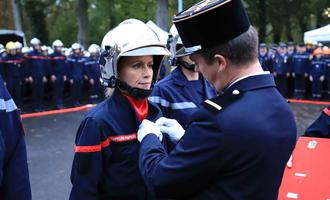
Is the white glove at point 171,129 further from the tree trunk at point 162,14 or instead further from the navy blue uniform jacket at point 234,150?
the tree trunk at point 162,14

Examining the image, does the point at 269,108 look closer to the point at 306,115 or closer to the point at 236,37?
the point at 236,37

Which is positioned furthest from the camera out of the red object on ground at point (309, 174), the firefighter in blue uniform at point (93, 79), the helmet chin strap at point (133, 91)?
the firefighter in blue uniform at point (93, 79)

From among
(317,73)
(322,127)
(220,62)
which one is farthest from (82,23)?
(220,62)

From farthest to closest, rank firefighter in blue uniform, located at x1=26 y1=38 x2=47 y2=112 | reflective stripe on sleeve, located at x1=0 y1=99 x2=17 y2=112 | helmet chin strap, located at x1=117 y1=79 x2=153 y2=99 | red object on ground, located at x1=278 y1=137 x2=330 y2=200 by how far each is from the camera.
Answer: firefighter in blue uniform, located at x1=26 y1=38 x2=47 y2=112, red object on ground, located at x1=278 y1=137 x2=330 y2=200, helmet chin strap, located at x1=117 y1=79 x2=153 y2=99, reflective stripe on sleeve, located at x1=0 y1=99 x2=17 y2=112

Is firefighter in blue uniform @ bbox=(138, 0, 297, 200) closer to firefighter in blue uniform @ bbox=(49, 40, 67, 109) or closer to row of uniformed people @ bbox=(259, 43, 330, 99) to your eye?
firefighter in blue uniform @ bbox=(49, 40, 67, 109)

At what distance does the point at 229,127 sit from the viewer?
1686 millimetres

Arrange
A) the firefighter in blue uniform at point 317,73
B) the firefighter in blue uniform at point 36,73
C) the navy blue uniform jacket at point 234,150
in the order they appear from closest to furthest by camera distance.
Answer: the navy blue uniform jacket at point 234,150 → the firefighter in blue uniform at point 36,73 → the firefighter in blue uniform at point 317,73

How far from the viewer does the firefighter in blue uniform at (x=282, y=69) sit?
16500 mm

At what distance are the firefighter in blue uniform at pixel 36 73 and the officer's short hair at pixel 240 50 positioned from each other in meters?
12.3

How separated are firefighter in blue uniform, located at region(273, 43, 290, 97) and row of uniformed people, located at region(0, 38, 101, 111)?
6.71 meters

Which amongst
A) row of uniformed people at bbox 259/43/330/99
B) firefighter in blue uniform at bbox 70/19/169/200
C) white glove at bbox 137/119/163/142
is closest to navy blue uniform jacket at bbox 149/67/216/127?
firefighter in blue uniform at bbox 70/19/169/200

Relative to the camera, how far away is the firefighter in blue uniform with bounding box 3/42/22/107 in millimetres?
12703

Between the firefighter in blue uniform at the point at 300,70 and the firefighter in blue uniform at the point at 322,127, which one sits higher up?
the firefighter in blue uniform at the point at 322,127

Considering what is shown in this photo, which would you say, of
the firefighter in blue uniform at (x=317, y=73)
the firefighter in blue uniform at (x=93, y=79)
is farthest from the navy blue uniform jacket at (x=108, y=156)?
the firefighter in blue uniform at (x=317, y=73)
